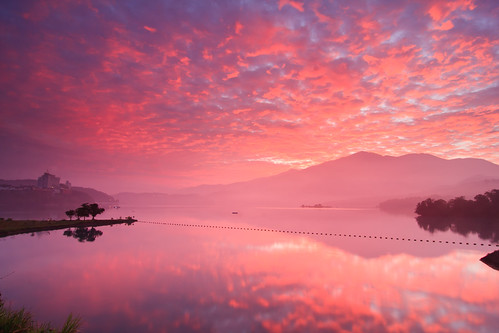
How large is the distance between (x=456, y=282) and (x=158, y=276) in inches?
1570

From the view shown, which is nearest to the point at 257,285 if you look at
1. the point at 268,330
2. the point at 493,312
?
the point at 268,330

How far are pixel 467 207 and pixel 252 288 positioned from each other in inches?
6747

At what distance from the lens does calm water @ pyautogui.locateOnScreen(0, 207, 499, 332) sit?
23.9m

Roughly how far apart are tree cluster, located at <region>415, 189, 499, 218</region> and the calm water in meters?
112

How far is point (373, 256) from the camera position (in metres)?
54.3

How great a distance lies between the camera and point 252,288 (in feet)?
109

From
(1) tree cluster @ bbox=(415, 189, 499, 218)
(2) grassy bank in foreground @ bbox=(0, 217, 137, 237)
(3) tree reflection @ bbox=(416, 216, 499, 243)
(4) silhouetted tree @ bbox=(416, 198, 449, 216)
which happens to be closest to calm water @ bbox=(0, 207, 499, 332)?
(2) grassy bank in foreground @ bbox=(0, 217, 137, 237)

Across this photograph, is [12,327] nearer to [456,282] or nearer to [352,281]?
[352,281]

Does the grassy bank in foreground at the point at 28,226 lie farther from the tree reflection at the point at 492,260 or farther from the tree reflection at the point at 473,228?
the tree reflection at the point at 473,228

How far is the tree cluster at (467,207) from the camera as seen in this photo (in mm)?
143750

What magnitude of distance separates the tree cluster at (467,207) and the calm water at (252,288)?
112 meters

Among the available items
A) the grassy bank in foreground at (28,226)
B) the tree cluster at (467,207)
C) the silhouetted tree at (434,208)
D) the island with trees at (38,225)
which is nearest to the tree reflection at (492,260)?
the island with trees at (38,225)

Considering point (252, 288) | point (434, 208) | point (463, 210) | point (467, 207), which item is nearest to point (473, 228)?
point (467, 207)

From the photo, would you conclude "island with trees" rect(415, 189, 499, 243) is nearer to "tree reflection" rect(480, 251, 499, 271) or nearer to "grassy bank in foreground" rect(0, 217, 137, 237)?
"tree reflection" rect(480, 251, 499, 271)
